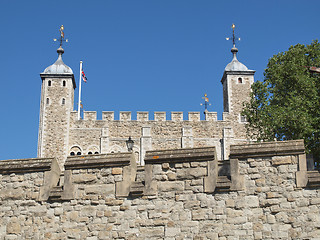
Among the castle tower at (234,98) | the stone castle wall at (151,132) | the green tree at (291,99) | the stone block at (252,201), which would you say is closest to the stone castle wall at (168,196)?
the stone block at (252,201)

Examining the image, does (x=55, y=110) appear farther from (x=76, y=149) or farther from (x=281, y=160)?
(x=281, y=160)

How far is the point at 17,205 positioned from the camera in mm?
9586

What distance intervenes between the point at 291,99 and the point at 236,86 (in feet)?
80.0

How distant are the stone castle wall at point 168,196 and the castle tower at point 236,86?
38035mm

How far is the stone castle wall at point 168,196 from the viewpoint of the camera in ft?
28.2

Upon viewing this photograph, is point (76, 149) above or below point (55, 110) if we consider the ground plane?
below

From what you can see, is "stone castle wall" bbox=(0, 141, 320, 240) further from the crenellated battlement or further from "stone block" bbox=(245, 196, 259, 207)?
the crenellated battlement

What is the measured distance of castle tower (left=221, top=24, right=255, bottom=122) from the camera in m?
47.0

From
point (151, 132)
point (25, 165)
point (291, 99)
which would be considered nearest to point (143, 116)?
point (151, 132)

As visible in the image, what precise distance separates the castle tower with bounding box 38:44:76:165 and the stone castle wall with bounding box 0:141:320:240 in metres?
34.2

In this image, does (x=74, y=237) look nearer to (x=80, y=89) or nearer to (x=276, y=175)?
(x=276, y=175)

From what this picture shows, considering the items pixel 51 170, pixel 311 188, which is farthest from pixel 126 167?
pixel 311 188

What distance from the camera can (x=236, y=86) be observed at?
4794 centimetres

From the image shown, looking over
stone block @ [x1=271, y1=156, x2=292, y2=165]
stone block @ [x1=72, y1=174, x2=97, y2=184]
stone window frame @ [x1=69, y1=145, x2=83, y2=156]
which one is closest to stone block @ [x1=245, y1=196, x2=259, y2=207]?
stone block @ [x1=271, y1=156, x2=292, y2=165]
